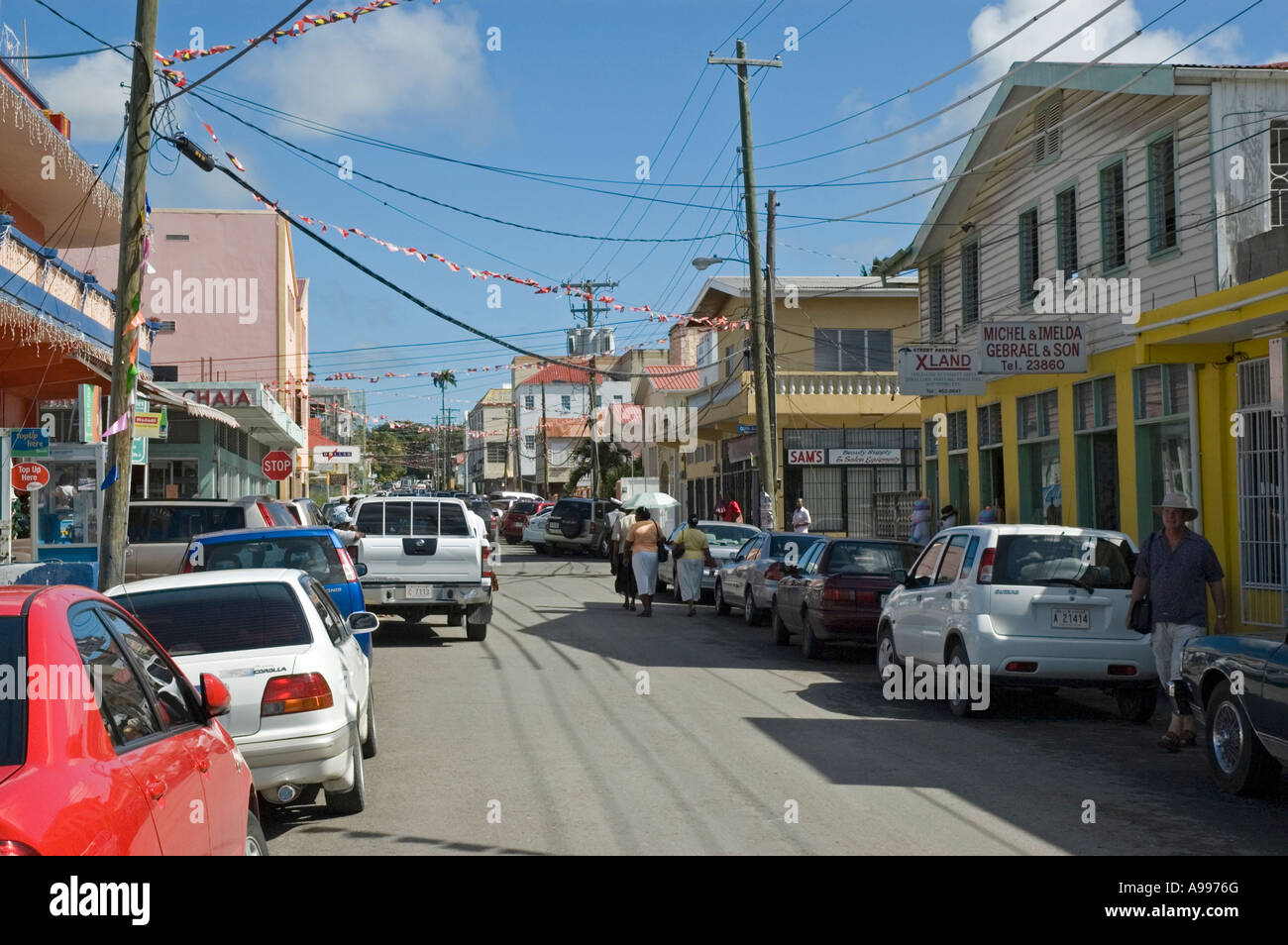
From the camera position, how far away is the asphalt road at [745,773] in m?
7.32

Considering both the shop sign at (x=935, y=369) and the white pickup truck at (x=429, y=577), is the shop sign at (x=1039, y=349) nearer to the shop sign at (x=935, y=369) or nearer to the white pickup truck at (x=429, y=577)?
the shop sign at (x=935, y=369)

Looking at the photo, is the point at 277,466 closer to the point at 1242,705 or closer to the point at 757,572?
the point at 757,572

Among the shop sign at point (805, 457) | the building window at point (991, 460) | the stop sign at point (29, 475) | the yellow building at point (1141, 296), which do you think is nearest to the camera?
the yellow building at point (1141, 296)

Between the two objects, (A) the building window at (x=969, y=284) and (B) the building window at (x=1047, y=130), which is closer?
(B) the building window at (x=1047, y=130)

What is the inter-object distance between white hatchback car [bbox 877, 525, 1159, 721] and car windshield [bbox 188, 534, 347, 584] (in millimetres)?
6032

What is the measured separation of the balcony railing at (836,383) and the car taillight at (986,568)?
25.9 metres

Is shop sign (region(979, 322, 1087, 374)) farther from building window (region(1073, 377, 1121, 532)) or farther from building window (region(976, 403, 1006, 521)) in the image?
building window (region(976, 403, 1006, 521))

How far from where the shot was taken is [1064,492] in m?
21.0

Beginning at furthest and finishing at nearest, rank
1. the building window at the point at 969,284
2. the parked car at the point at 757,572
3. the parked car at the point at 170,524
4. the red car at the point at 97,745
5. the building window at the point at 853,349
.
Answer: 1. the building window at the point at 853,349
2. the building window at the point at 969,284
3. the parked car at the point at 757,572
4. the parked car at the point at 170,524
5. the red car at the point at 97,745

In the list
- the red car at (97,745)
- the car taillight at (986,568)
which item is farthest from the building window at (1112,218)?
the red car at (97,745)

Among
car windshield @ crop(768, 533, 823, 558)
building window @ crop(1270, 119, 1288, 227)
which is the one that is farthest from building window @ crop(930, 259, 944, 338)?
building window @ crop(1270, 119, 1288, 227)
